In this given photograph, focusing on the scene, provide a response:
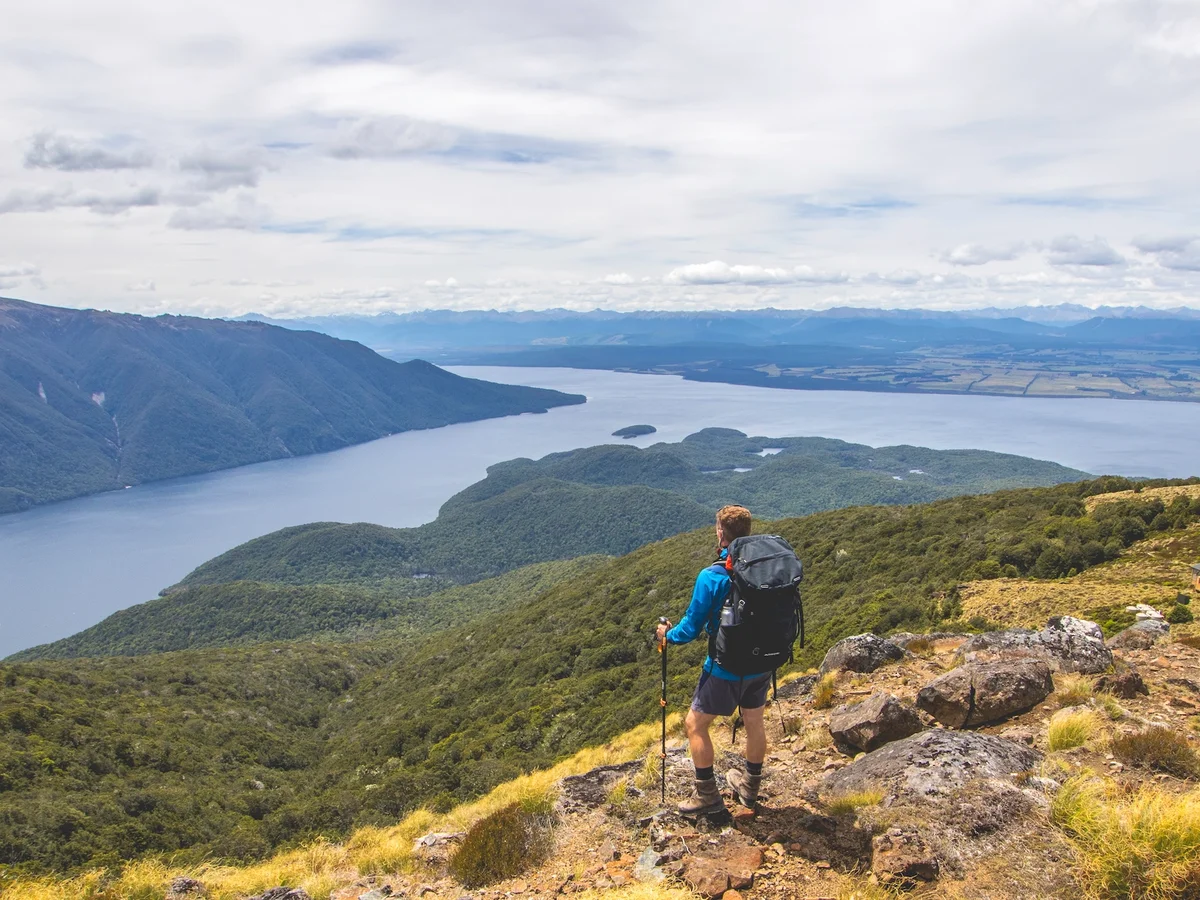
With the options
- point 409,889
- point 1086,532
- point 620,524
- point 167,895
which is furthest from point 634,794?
point 620,524

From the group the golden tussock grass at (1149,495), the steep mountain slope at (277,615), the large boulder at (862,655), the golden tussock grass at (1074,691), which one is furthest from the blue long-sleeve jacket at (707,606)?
the steep mountain slope at (277,615)

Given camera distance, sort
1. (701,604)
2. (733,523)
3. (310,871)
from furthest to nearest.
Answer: (310,871)
(733,523)
(701,604)

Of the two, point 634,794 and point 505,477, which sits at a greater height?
point 634,794

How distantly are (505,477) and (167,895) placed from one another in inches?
6281

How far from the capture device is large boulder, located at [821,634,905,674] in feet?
33.8

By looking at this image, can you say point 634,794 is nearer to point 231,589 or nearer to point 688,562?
point 688,562

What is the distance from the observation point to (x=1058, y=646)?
28.2ft

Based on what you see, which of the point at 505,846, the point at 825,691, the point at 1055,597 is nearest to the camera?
the point at 505,846

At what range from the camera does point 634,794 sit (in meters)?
7.02

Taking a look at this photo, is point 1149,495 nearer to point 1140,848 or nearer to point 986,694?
point 986,694

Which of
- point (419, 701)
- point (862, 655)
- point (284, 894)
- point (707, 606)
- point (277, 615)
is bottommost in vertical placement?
point (277, 615)

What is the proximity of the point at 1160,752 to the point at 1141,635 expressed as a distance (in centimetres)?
420

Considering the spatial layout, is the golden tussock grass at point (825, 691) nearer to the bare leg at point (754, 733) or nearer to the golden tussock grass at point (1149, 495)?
the bare leg at point (754, 733)

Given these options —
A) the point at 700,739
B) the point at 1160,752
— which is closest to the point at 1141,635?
the point at 1160,752
